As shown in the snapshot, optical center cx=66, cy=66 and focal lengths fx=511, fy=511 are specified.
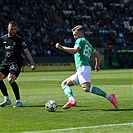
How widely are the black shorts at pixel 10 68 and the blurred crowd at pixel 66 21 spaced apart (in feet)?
110

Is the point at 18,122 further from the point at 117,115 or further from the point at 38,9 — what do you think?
the point at 38,9

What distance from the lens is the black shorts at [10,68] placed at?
13.5 meters

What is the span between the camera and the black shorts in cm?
1348

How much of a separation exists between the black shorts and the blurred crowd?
110 ft

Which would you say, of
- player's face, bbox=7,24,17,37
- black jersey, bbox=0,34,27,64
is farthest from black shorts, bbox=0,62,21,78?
player's face, bbox=7,24,17,37

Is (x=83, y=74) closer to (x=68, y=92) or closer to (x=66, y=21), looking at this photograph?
(x=68, y=92)

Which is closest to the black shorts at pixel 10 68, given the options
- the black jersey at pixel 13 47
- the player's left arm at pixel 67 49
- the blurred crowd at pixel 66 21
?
the black jersey at pixel 13 47

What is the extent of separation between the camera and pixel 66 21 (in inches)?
2136

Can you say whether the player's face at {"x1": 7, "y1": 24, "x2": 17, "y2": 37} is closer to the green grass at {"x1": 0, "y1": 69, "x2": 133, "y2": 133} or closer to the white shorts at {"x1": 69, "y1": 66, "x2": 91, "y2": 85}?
the green grass at {"x1": 0, "y1": 69, "x2": 133, "y2": 133}

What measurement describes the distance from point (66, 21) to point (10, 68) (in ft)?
135

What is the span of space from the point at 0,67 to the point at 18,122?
397 centimetres

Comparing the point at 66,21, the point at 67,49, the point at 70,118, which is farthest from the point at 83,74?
the point at 66,21

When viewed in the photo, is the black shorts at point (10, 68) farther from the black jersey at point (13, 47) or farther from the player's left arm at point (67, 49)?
the player's left arm at point (67, 49)

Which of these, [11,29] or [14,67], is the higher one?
[11,29]
